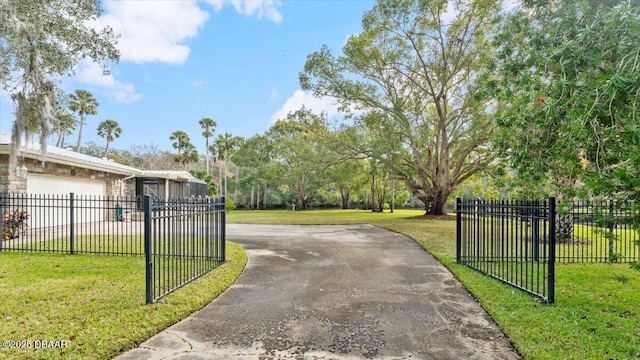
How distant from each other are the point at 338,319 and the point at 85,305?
3.19m

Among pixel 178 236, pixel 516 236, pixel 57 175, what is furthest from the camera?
pixel 57 175

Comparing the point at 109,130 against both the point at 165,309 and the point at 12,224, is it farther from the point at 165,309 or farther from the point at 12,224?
the point at 165,309

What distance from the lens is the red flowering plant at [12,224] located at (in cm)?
945

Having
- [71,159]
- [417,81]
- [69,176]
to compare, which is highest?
[417,81]

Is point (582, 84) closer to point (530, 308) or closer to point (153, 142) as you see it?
point (530, 308)

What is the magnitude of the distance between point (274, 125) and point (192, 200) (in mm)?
30560

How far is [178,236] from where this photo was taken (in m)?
6.03

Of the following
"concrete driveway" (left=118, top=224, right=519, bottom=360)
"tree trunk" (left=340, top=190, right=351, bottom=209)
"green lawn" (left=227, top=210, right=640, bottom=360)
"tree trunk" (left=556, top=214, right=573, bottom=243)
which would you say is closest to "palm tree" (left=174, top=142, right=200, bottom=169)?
"tree trunk" (left=340, top=190, right=351, bottom=209)

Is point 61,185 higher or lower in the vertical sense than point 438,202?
higher

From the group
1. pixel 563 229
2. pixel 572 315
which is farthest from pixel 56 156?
pixel 563 229

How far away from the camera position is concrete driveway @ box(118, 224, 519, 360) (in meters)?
3.40

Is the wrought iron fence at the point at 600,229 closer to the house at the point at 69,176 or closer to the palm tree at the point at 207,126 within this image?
the house at the point at 69,176

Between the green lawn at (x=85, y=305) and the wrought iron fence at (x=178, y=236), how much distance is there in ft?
0.72

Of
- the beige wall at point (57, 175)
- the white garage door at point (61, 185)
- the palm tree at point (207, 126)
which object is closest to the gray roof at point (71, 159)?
the beige wall at point (57, 175)
